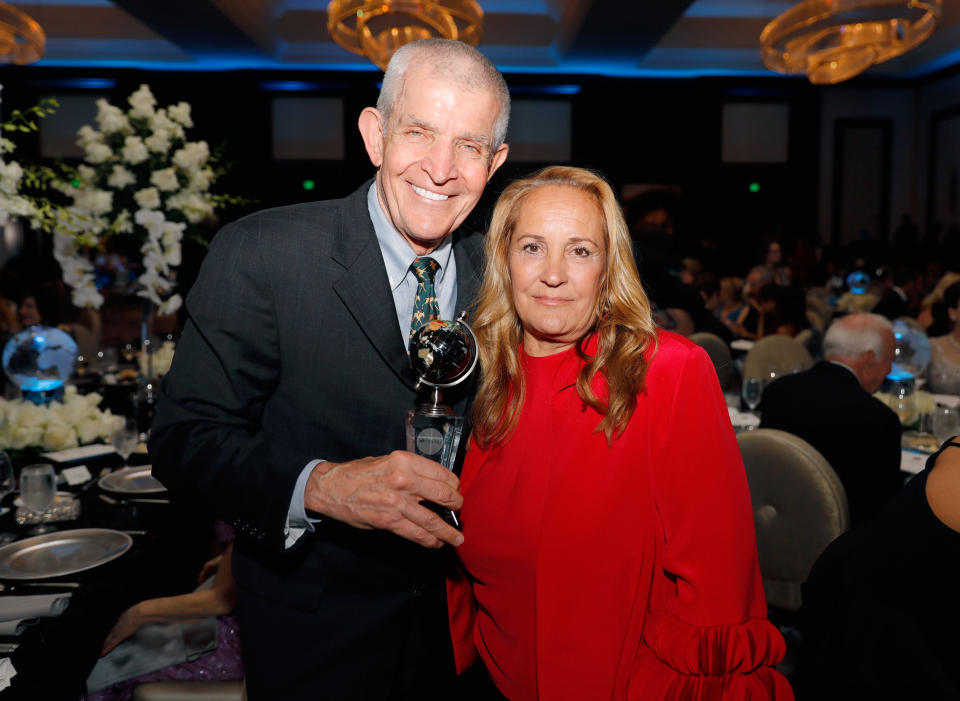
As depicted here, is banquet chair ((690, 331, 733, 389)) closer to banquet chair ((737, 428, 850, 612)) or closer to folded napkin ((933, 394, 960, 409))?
folded napkin ((933, 394, 960, 409))

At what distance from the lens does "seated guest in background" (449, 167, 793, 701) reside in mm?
1392

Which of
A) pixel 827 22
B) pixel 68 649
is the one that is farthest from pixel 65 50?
pixel 68 649

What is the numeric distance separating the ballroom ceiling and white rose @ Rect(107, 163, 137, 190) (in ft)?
15.0

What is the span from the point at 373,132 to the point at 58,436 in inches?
87.8

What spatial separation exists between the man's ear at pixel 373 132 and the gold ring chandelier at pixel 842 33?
3.31 meters

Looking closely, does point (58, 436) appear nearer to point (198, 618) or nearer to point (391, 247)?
point (198, 618)

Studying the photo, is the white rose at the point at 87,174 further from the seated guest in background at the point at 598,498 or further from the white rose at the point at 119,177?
the seated guest in background at the point at 598,498

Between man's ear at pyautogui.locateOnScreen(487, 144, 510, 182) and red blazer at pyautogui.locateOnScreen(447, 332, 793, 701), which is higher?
man's ear at pyautogui.locateOnScreen(487, 144, 510, 182)

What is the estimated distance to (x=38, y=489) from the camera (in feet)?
7.29

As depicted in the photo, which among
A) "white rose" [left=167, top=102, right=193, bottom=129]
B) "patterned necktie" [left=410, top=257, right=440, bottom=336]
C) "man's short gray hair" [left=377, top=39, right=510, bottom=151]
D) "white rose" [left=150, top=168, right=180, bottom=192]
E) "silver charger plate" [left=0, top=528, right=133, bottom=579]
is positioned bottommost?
"silver charger plate" [left=0, top=528, right=133, bottom=579]

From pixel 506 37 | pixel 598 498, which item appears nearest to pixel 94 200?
pixel 598 498

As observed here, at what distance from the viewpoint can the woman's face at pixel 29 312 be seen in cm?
559

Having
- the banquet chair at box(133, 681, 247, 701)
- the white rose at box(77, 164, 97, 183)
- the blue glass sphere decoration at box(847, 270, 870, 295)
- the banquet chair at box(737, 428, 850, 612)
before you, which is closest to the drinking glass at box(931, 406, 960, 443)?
the banquet chair at box(737, 428, 850, 612)

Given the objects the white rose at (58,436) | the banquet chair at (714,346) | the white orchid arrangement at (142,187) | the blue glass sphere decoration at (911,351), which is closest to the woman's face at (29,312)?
the white orchid arrangement at (142,187)
